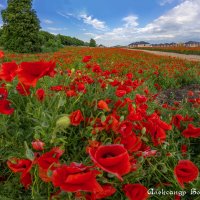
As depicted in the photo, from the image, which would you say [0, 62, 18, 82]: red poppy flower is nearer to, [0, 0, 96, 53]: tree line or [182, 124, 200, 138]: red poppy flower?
[182, 124, 200, 138]: red poppy flower

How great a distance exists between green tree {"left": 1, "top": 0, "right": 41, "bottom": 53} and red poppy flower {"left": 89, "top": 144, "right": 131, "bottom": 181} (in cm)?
2157

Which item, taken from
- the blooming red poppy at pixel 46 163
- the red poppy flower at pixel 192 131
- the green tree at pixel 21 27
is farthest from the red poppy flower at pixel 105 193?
the green tree at pixel 21 27

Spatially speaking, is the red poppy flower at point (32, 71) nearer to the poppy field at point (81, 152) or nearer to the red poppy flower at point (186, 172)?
the poppy field at point (81, 152)

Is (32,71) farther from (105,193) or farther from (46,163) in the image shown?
(105,193)

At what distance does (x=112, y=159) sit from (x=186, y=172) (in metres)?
0.63

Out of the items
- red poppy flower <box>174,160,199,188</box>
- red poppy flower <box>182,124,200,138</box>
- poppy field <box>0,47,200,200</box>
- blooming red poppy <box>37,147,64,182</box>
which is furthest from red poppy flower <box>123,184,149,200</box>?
Result: red poppy flower <box>182,124,200,138</box>

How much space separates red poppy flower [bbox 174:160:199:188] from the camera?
1.42 meters

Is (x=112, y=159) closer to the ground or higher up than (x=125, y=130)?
higher up

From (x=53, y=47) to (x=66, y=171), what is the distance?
1020 inches

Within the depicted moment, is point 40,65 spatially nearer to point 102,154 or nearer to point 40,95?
point 40,95

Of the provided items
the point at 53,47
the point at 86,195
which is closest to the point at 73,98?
the point at 86,195

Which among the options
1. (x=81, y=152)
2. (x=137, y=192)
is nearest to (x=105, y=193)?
(x=137, y=192)

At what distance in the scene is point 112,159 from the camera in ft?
3.18

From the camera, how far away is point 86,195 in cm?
145
